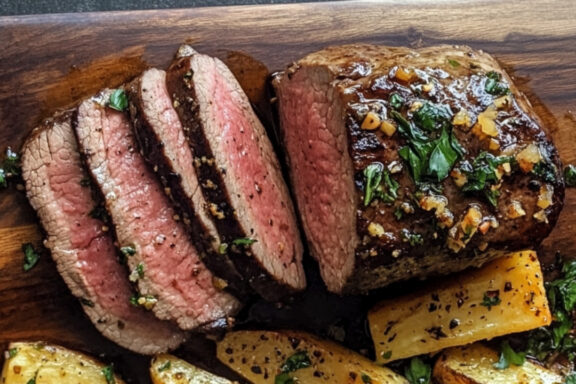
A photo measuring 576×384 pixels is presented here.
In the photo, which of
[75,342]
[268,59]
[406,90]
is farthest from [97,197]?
[406,90]

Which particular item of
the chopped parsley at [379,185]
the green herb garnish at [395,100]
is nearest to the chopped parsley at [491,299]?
the chopped parsley at [379,185]

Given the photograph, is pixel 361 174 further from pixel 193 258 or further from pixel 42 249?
pixel 42 249

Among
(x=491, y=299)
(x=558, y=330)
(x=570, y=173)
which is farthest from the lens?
(x=570, y=173)

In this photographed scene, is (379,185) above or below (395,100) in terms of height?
below

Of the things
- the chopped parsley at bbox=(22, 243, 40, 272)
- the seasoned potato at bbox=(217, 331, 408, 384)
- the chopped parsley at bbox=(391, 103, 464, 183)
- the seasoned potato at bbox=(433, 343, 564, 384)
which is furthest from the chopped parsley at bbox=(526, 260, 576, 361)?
the chopped parsley at bbox=(22, 243, 40, 272)

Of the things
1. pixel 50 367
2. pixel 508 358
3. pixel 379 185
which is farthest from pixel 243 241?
pixel 508 358

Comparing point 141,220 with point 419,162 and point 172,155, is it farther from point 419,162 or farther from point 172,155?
point 419,162

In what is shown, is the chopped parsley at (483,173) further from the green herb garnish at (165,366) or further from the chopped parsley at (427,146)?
the green herb garnish at (165,366)
